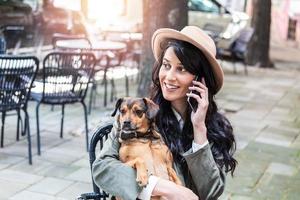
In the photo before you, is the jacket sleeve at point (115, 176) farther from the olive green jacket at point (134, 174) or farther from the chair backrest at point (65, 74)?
the chair backrest at point (65, 74)

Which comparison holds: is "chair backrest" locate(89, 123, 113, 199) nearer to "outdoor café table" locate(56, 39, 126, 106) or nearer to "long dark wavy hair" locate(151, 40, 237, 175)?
"long dark wavy hair" locate(151, 40, 237, 175)

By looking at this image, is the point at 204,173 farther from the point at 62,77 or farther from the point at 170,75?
the point at 62,77

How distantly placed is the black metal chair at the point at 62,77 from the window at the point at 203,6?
748 centimetres

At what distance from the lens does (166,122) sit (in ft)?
7.14

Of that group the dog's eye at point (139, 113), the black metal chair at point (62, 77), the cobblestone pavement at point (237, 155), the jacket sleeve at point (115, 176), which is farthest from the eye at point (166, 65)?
the black metal chair at point (62, 77)

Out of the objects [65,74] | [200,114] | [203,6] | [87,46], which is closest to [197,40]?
[200,114]

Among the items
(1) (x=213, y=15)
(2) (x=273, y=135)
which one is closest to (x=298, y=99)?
(2) (x=273, y=135)

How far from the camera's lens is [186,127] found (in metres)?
2.20

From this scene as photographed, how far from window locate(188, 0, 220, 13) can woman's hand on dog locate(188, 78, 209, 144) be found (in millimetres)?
10133

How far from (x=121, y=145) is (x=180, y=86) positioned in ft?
1.15

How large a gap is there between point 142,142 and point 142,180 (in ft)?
0.51

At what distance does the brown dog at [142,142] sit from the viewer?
6.48 feet

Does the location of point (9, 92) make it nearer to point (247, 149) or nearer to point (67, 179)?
point (67, 179)

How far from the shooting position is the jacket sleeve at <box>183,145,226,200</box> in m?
Answer: 2.05
